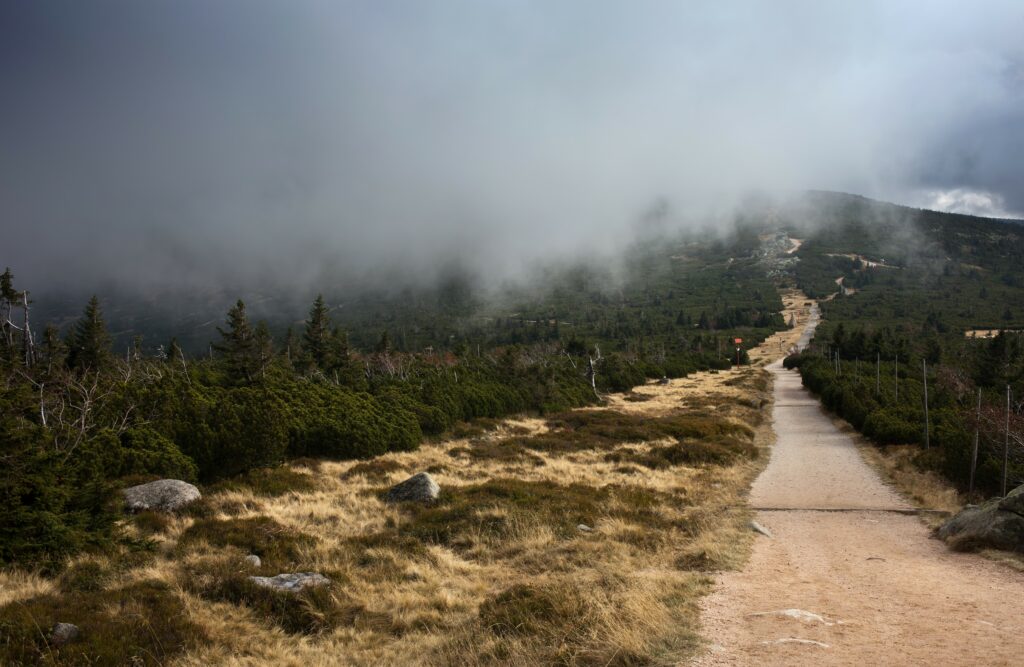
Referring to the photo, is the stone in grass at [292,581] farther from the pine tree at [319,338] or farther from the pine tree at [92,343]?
the pine tree at [92,343]

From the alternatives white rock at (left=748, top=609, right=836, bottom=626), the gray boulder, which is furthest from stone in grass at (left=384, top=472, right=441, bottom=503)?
the gray boulder

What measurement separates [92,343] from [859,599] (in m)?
58.9

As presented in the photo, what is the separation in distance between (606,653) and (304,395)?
2175 cm

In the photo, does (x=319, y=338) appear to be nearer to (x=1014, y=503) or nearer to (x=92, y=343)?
(x=92, y=343)

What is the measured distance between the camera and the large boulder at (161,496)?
44.0 feet

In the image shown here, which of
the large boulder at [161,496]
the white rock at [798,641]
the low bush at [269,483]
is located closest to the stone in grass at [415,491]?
the low bush at [269,483]

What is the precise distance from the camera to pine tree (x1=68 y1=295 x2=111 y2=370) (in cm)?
4650

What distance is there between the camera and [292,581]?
951cm

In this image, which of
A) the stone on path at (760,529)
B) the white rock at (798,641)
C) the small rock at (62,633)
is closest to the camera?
the small rock at (62,633)

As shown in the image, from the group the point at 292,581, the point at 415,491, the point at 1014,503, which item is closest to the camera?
the point at 292,581

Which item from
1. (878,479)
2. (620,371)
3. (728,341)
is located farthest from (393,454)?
(728,341)

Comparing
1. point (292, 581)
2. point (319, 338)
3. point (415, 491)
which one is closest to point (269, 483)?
point (415, 491)

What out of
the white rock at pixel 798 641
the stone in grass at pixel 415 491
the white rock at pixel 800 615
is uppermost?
the white rock at pixel 798 641

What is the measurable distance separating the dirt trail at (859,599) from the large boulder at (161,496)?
513 inches
